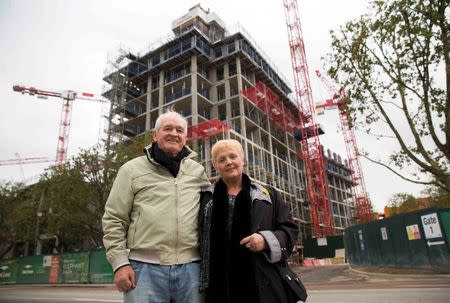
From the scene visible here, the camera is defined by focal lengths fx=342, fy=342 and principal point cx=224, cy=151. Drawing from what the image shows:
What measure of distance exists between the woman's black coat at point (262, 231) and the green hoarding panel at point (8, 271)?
1202 inches

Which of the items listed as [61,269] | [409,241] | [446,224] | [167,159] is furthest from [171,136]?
[61,269]

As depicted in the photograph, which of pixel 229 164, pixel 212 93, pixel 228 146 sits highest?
pixel 212 93

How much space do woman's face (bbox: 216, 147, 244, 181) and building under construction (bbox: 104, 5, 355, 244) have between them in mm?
37705

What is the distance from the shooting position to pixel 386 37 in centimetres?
1120

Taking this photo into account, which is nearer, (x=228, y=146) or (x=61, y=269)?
(x=228, y=146)

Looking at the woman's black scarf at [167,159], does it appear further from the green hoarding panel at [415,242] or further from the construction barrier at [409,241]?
the green hoarding panel at [415,242]

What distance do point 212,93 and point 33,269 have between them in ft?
103

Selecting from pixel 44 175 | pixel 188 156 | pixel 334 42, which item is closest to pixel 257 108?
pixel 44 175

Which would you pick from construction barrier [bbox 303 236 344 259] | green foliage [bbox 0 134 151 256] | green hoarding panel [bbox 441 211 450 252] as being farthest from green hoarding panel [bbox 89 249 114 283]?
construction barrier [bbox 303 236 344 259]

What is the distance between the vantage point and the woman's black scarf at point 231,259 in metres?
2.16

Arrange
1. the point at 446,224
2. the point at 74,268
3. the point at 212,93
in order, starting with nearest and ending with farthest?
the point at 446,224 < the point at 74,268 < the point at 212,93

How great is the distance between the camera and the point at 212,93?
48.7 m

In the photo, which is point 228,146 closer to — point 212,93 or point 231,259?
point 231,259

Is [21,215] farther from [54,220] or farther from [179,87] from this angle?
[179,87]
